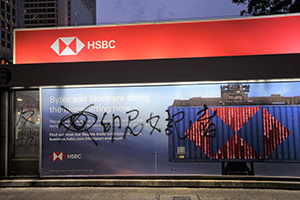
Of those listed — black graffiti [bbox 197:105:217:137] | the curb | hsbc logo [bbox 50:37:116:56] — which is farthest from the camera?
hsbc logo [bbox 50:37:116:56]

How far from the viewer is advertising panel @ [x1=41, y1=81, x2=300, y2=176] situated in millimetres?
5957

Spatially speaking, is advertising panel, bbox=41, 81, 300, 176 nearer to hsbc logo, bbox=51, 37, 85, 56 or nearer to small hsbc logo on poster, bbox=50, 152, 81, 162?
small hsbc logo on poster, bbox=50, 152, 81, 162

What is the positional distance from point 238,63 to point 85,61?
4115 millimetres

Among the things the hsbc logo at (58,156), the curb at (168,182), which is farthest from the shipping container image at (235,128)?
the hsbc logo at (58,156)

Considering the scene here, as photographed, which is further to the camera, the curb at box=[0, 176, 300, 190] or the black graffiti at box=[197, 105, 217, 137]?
the black graffiti at box=[197, 105, 217, 137]

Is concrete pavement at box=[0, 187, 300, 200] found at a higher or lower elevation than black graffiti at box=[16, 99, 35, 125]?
lower

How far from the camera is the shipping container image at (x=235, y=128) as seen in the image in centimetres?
592

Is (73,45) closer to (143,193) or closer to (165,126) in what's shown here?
(165,126)

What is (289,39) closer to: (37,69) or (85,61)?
(85,61)

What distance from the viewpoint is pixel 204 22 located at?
6.42 m

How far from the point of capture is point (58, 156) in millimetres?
6277

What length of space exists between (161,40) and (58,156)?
4.39m

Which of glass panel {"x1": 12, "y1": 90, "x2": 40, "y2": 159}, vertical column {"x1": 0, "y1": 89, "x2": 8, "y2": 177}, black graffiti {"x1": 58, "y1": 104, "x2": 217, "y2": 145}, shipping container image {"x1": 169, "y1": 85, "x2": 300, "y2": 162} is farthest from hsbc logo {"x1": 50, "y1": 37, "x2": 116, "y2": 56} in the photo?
shipping container image {"x1": 169, "y1": 85, "x2": 300, "y2": 162}

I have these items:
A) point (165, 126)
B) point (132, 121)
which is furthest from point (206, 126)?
point (132, 121)
